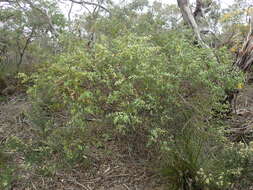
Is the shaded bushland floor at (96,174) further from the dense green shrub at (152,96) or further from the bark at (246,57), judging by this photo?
the bark at (246,57)

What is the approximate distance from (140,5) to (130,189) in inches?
250

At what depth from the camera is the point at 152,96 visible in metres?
3.31

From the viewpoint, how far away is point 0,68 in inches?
331

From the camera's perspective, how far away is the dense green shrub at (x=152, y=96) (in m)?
3.18

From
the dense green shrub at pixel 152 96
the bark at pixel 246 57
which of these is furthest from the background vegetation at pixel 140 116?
the bark at pixel 246 57

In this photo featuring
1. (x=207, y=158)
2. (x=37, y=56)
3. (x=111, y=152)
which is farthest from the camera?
(x=37, y=56)

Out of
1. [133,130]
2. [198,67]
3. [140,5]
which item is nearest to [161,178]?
[133,130]

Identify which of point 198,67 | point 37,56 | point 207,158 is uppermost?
point 198,67

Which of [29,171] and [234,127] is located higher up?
[234,127]

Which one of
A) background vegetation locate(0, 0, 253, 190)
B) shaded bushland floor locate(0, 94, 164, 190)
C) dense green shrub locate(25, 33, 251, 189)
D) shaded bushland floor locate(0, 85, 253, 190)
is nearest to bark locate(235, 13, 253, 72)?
background vegetation locate(0, 0, 253, 190)

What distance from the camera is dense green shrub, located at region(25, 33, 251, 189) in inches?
125

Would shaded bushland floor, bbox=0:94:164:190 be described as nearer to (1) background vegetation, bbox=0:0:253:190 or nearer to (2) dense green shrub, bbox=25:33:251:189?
(1) background vegetation, bbox=0:0:253:190

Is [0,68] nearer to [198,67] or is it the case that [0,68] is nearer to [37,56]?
[37,56]

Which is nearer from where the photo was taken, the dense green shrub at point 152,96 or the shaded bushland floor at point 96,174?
the dense green shrub at point 152,96
